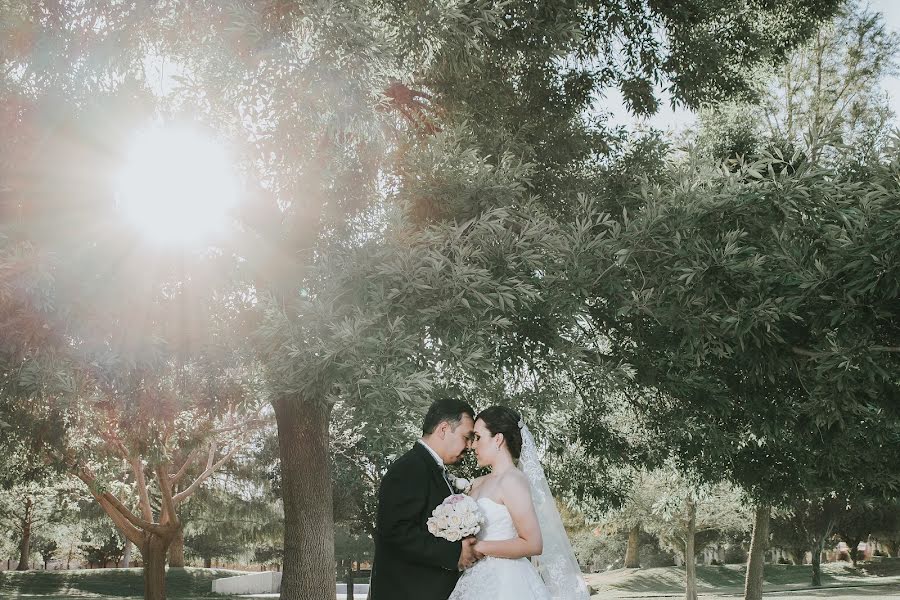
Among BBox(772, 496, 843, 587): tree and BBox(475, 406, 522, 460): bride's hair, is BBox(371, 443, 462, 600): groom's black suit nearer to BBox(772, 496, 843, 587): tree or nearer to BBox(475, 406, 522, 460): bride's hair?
BBox(475, 406, 522, 460): bride's hair

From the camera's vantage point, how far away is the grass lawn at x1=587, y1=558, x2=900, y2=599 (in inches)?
1467

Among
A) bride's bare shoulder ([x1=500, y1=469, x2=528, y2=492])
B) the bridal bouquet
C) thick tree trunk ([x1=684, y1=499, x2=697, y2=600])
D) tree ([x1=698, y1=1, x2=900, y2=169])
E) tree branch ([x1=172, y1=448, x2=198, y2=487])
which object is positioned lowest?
thick tree trunk ([x1=684, y1=499, x2=697, y2=600])

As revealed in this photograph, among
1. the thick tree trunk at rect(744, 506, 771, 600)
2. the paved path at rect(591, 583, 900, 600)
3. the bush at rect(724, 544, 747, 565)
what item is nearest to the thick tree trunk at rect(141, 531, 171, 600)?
the thick tree trunk at rect(744, 506, 771, 600)

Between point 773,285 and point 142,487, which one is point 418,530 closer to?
point 773,285

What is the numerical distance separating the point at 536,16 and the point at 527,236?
3.83 meters

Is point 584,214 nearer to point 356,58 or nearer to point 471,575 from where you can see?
point 356,58

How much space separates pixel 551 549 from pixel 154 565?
2057 centimetres

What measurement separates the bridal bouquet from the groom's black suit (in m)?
0.06

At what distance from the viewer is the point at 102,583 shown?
125ft

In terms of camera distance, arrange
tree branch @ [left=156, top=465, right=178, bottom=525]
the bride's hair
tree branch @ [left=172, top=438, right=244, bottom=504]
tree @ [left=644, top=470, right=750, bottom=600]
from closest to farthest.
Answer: the bride's hair
tree branch @ [left=156, top=465, right=178, bottom=525]
tree branch @ [left=172, top=438, right=244, bottom=504]
tree @ [left=644, top=470, right=750, bottom=600]

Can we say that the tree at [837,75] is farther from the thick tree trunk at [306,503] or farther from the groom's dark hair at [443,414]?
the groom's dark hair at [443,414]

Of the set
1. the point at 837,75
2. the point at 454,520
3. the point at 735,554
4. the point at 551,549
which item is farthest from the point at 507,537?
the point at 735,554

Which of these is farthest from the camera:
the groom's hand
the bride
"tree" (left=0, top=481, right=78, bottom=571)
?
"tree" (left=0, top=481, right=78, bottom=571)

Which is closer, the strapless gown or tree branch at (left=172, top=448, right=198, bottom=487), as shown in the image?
the strapless gown
